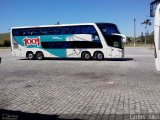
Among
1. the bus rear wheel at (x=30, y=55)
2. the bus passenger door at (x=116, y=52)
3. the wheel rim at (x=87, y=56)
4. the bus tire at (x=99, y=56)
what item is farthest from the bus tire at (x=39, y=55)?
the bus passenger door at (x=116, y=52)

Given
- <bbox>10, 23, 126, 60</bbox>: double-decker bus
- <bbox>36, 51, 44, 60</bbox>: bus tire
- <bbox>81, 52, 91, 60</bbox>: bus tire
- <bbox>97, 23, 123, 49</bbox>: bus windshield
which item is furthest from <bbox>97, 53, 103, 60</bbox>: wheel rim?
<bbox>36, 51, 44, 60</bbox>: bus tire

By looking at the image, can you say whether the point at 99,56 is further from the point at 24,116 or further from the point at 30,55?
the point at 24,116

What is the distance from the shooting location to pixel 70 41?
2855 cm

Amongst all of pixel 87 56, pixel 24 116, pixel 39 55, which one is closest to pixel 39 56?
pixel 39 55

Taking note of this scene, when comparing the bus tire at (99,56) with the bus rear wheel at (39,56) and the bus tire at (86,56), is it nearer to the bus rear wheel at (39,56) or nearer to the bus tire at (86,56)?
the bus tire at (86,56)

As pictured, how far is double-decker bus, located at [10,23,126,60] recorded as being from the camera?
2694 centimetres

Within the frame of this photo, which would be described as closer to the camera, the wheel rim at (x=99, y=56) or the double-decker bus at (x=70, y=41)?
the double-decker bus at (x=70, y=41)

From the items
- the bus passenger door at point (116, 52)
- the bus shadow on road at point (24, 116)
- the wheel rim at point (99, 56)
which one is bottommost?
the bus shadow on road at point (24, 116)

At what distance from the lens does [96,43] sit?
90.1 ft

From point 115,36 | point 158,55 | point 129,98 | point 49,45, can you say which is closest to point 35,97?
point 129,98

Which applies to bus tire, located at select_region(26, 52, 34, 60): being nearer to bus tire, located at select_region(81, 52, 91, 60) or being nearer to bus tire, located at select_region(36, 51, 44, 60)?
bus tire, located at select_region(36, 51, 44, 60)

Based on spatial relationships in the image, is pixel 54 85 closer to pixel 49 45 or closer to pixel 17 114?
pixel 17 114

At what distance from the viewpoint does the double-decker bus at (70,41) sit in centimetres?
2694

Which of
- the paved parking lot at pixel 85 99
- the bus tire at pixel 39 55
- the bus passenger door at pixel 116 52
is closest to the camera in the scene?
the paved parking lot at pixel 85 99
